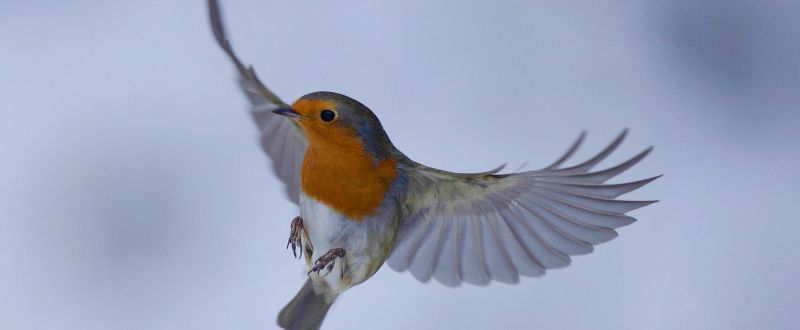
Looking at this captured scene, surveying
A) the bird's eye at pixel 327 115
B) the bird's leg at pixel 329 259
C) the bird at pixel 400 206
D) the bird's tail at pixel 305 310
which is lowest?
the bird's tail at pixel 305 310

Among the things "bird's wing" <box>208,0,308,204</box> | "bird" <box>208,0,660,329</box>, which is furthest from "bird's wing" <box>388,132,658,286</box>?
"bird's wing" <box>208,0,308,204</box>

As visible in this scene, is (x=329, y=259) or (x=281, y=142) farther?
(x=281, y=142)

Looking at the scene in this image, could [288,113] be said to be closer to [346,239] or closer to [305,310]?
[346,239]

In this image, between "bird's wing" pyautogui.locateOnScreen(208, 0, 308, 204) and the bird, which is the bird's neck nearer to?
the bird

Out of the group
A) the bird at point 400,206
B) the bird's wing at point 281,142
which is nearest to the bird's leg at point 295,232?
A: the bird at point 400,206

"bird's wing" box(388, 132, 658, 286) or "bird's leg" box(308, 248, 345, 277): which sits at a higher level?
"bird's wing" box(388, 132, 658, 286)

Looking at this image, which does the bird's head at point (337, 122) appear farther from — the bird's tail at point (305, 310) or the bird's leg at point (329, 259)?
the bird's tail at point (305, 310)

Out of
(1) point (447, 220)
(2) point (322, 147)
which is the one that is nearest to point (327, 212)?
(2) point (322, 147)

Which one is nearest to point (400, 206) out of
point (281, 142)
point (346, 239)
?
point (346, 239)
